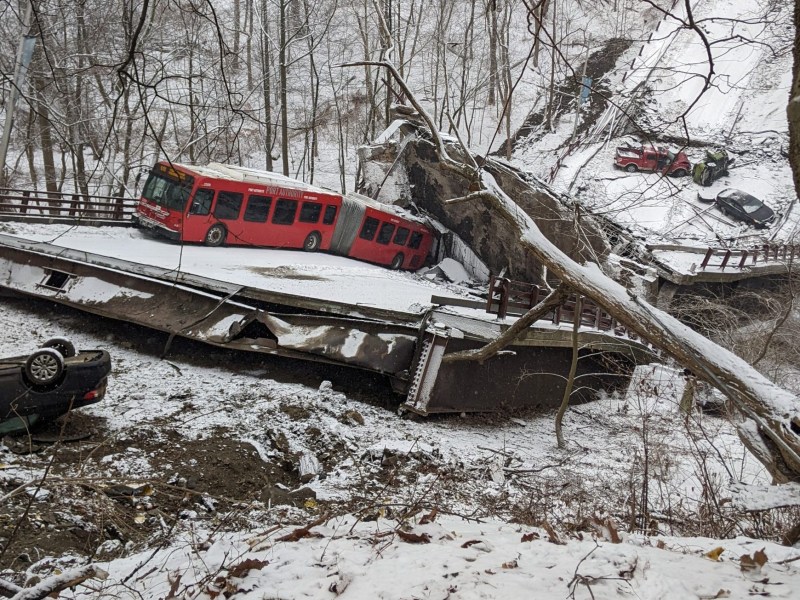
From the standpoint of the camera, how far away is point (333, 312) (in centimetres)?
1077

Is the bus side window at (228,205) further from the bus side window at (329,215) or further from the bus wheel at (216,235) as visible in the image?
the bus side window at (329,215)

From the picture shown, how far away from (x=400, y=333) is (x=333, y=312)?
129 centimetres

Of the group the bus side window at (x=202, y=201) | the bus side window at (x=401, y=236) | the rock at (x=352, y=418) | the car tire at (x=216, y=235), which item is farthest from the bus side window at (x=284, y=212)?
the rock at (x=352, y=418)

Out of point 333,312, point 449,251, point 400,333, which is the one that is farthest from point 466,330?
point 449,251

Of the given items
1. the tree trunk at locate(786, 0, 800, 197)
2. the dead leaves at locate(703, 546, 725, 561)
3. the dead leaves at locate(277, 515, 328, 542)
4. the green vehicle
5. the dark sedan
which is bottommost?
the dead leaves at locate(277, 515, 328, 542)

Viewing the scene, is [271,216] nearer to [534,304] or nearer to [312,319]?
[312,319]

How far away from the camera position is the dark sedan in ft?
82.7

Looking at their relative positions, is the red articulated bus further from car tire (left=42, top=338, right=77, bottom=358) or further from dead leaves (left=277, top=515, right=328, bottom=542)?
dead leaves (left=277, top=515, right=328, bottom=542)

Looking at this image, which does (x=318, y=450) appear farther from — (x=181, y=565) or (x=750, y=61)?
(x=750, y=61)

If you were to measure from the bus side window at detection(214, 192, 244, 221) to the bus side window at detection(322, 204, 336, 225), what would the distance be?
325 centimetres

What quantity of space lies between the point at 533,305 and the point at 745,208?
19144 mm

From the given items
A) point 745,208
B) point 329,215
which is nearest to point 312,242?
Answer: point 329,215

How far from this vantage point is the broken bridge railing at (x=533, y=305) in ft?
37.1

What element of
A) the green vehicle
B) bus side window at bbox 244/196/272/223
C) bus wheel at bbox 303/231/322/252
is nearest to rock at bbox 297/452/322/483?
bus side window at bbox 244/196/272/223
